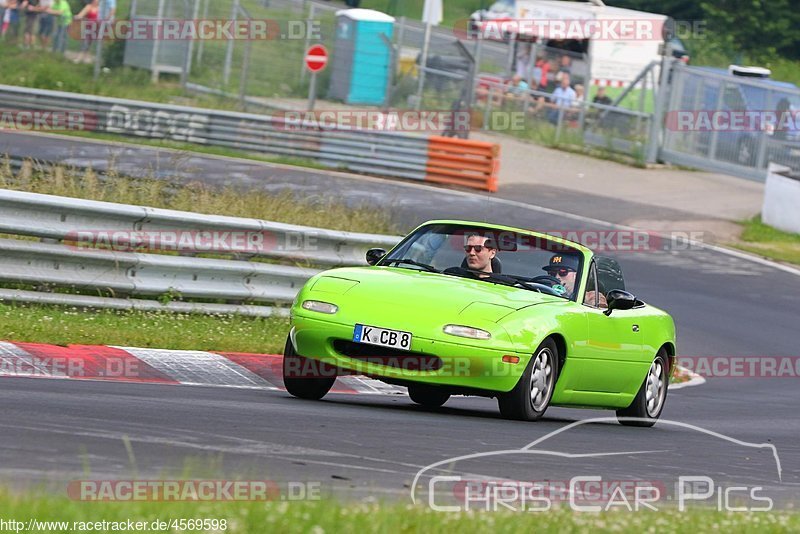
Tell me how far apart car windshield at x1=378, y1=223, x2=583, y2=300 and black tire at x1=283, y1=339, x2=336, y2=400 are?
1163mm

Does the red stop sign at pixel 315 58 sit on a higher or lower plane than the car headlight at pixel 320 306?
higher

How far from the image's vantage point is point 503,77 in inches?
1492

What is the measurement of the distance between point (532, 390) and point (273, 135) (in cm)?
2027

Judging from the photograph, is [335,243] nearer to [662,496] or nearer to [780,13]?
[662,496]

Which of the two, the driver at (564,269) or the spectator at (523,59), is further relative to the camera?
the spectator at (523,59)

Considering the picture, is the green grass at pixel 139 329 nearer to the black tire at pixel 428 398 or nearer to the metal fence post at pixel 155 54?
the black tire at pixel 428 398

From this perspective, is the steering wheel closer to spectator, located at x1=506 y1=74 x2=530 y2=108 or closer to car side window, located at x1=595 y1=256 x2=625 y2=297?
car side window, located at x1=595 y1=256 x2=625 y2=297

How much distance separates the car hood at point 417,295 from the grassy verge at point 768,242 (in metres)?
15.6

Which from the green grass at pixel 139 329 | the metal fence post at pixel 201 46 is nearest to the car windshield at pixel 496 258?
the green grass at pixel 139 329

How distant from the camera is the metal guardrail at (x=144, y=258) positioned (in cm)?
1166

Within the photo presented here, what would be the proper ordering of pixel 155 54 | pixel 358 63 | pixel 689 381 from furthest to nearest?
pixel 358 63 < pixel 155 54 < pixel 689 381

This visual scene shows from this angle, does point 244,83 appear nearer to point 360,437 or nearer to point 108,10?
point 108,10

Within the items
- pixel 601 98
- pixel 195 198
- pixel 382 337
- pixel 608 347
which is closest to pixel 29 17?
pixel 601 98

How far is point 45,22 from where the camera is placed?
33.0 metres
